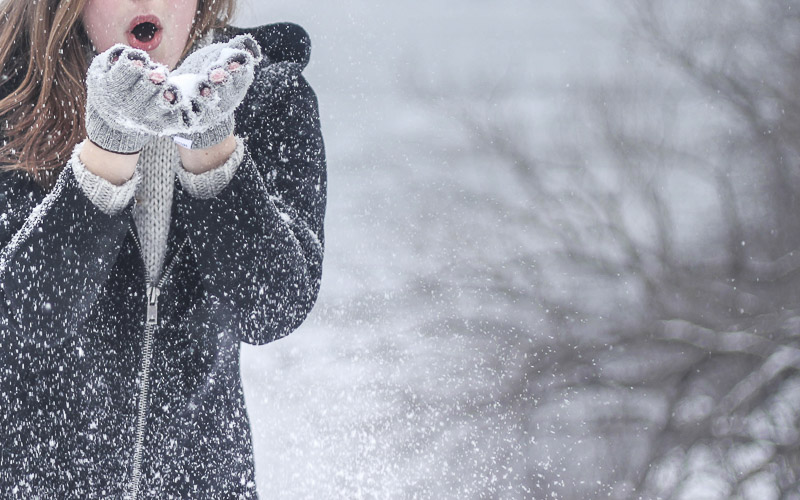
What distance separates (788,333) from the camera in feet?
25.3

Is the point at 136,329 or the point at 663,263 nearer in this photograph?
the point at 136,329

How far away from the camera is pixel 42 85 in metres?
1.10

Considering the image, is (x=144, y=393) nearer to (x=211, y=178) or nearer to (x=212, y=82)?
(x=211, y=178)

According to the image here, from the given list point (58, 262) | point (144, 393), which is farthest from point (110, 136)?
point (144, 393)

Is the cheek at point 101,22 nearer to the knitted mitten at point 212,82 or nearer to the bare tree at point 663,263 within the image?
the knitted mitten at point 212,82

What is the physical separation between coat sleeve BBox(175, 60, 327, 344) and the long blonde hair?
0.14 m

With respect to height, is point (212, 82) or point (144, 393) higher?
point (212, 82)

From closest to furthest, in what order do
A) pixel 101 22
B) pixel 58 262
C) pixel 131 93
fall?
pixel 131 93, pixel 58 262, pixel 101 22

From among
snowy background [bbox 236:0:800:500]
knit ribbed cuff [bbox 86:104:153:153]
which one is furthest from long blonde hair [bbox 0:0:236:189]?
snowy background [bbox 236:0:800:500]

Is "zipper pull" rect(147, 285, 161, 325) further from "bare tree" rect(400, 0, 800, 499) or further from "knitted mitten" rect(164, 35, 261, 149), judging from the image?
"bare tree" rect(400, 0, 800, 499)

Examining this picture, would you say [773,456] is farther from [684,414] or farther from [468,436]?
[468,436]

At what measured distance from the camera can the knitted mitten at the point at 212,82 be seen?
91 cm

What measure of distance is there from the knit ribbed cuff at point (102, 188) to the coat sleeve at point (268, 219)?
7cm

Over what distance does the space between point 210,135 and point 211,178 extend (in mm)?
60
